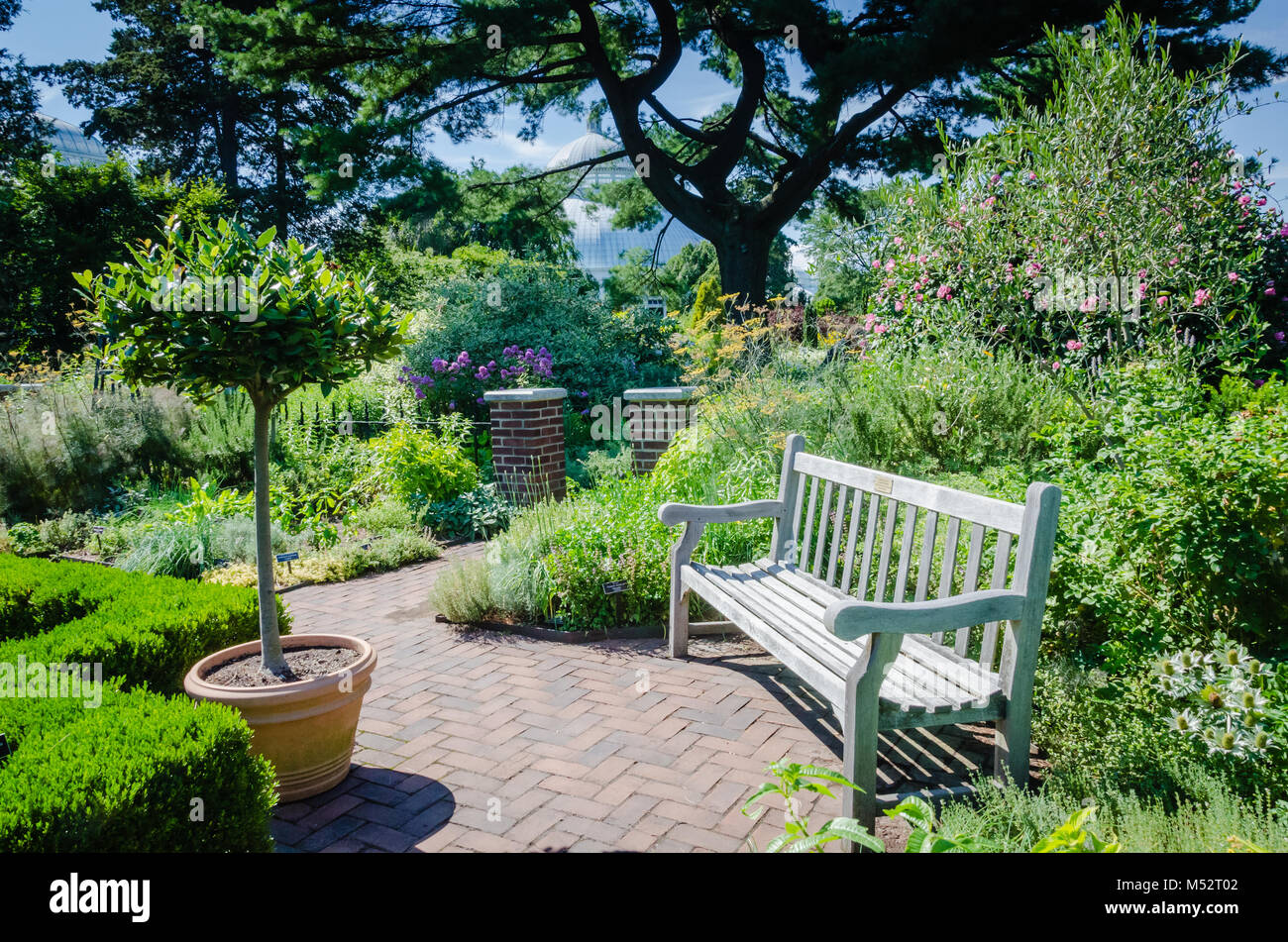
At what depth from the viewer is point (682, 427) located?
7277 mm

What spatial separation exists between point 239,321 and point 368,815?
1.83 metres

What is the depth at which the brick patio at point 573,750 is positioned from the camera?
105 inches

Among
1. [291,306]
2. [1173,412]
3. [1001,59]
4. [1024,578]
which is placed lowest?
[1024,578]

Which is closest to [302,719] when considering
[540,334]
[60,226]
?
[540,334]

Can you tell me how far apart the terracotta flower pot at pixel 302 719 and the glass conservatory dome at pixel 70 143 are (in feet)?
75.3

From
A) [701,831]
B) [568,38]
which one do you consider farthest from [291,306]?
[568,38]

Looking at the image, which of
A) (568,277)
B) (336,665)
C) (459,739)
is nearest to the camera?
(336,665)

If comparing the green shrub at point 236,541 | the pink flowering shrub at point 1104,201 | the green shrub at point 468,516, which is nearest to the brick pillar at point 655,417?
the green shrub at point 468,516

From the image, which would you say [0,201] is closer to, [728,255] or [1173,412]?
[728,255]

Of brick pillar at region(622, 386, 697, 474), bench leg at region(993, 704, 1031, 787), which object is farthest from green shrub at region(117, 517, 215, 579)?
bench leg at region(993, 704, 1031, 787)

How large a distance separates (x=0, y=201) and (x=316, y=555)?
15.0 m

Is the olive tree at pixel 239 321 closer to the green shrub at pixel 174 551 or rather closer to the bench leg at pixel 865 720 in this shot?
the bench leg at pixel 865 720

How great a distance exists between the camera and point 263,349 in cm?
273

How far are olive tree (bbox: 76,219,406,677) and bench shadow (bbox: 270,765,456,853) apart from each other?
544mm
